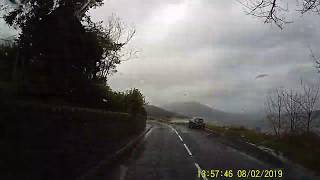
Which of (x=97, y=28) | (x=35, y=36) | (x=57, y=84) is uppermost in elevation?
(x=97, y=28)

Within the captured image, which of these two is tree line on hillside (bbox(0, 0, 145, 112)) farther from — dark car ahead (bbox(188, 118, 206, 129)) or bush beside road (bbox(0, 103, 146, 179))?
dark car ahead (bbox(188, 118, 206, 129))

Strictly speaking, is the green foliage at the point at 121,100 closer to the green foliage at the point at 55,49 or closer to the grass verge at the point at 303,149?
the green foliage at the point at 55,49

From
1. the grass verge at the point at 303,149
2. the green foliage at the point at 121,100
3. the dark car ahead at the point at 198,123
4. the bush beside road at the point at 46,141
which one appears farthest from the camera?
the dark car ahead at the point at 198,123

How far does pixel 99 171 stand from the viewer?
44.1 ft

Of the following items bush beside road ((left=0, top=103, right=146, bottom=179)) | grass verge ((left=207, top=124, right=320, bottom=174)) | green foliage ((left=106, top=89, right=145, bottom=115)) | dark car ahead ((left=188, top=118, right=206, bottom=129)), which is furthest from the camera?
dark car ahead ((left=188, top=118, right=206, bottom=129))

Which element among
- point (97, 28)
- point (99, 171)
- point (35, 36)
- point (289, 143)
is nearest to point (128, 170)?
point (99, 171)

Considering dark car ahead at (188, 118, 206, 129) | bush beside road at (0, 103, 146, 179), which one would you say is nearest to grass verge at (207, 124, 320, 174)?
bush beside road at (0, 103, 146, 179)

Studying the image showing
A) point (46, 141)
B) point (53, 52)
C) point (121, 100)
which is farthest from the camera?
point (121, 100)

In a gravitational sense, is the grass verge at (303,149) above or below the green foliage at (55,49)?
below

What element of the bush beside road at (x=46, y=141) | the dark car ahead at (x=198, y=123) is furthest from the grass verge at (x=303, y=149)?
the dark car ahead at (x=198, y=123)

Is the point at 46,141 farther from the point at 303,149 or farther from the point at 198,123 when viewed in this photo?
the point at 198,123

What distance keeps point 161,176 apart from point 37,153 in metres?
4.03

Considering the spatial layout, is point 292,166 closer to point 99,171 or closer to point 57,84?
point 99,171

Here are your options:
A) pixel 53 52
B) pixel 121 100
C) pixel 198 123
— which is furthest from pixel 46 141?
pixel 198 123
